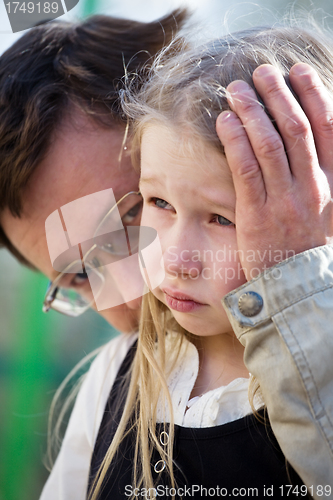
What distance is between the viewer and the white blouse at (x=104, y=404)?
32.7 inches

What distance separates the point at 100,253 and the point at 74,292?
279 mm

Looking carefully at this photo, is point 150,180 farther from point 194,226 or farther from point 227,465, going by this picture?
point 227,465

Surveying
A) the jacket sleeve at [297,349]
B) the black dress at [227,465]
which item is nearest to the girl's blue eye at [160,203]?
the jacket sleeve at [297,349]

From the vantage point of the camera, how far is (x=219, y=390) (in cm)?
86

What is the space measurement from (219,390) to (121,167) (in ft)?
2.00

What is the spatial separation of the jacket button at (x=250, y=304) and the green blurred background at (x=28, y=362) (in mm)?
1550

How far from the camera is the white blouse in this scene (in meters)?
0.83

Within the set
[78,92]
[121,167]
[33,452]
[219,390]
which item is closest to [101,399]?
[219,390]

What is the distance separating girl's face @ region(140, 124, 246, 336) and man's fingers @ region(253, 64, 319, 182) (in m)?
0.11

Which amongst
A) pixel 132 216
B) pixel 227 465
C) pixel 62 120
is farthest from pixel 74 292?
pixel 227 465

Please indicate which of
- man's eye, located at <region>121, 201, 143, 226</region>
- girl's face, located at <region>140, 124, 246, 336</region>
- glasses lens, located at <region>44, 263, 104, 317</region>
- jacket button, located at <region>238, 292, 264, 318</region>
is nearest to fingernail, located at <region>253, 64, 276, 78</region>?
girl's face, located at <region>140, 124, 246, 336</region>

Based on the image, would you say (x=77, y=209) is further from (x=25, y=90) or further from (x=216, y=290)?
(x=216, y=290)

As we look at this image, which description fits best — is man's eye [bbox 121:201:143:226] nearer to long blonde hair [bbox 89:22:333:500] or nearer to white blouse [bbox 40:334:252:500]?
long blonde hair [bbox 89:22:333:500]

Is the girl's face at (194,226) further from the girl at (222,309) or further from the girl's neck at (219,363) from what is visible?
the girl's neck at (219,363)
